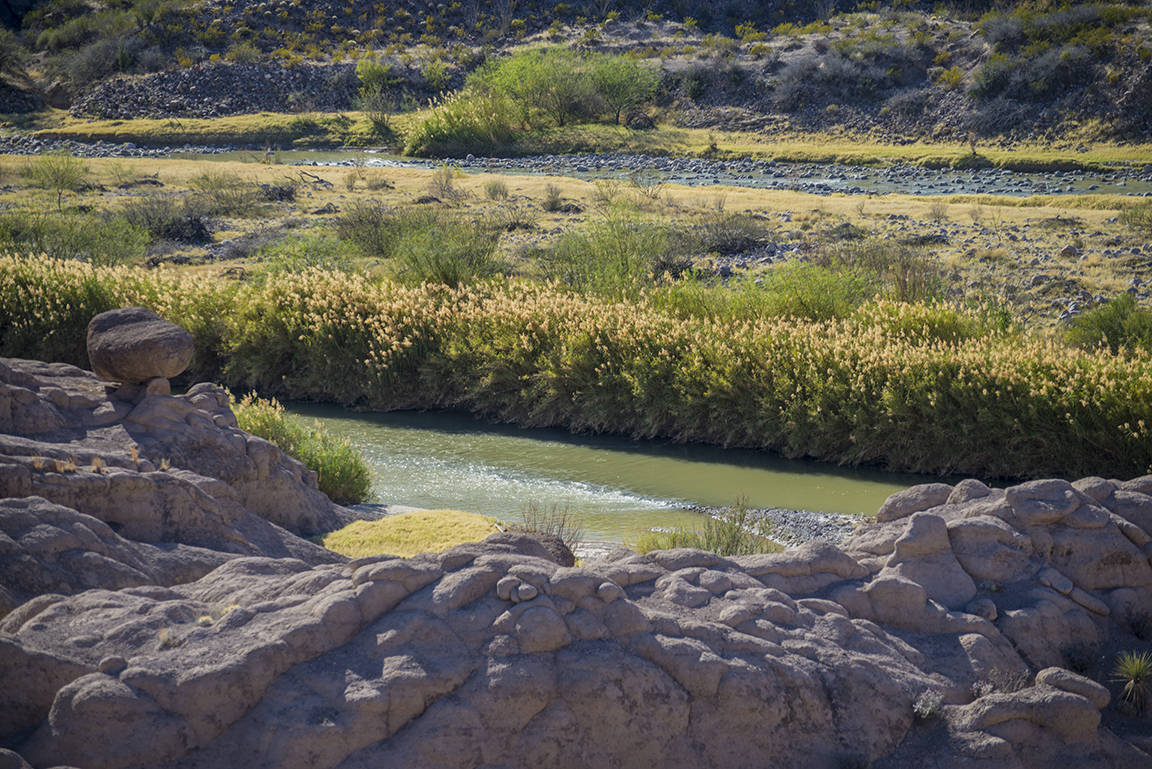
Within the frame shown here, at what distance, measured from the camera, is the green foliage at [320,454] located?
31.1ft

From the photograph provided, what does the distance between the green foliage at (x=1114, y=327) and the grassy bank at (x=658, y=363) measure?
1411 millimetres

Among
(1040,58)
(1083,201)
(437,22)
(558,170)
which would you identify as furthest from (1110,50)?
(437,22)

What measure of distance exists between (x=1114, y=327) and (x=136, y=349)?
551 inches

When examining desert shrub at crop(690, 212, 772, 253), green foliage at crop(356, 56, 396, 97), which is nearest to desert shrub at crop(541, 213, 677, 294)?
desert shrub at crop(690, 212, 772, 253)

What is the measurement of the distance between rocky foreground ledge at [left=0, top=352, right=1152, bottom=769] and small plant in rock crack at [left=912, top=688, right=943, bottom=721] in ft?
0.04

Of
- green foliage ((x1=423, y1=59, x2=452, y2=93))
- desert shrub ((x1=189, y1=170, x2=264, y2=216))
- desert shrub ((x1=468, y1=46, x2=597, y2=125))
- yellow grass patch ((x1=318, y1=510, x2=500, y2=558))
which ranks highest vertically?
green foliage ((x1=423, y1=59, x2=452, y2=93))

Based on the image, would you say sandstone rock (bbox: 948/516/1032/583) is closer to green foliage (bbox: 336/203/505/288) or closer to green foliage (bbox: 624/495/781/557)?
green foliage (bbox: 624/495/781/557)

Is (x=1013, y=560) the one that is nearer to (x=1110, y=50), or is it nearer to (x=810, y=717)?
(x=810, y=717)

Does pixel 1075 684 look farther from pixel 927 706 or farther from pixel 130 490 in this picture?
pixel 130 490

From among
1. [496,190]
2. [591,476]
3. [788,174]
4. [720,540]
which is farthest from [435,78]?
[720,540]

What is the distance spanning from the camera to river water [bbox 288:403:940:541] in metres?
10.5

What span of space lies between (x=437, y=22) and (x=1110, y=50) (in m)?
49.8

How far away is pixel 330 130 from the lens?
53156 millimetres

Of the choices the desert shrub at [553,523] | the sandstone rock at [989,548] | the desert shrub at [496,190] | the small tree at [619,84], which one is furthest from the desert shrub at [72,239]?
the small tree at [619,84]
